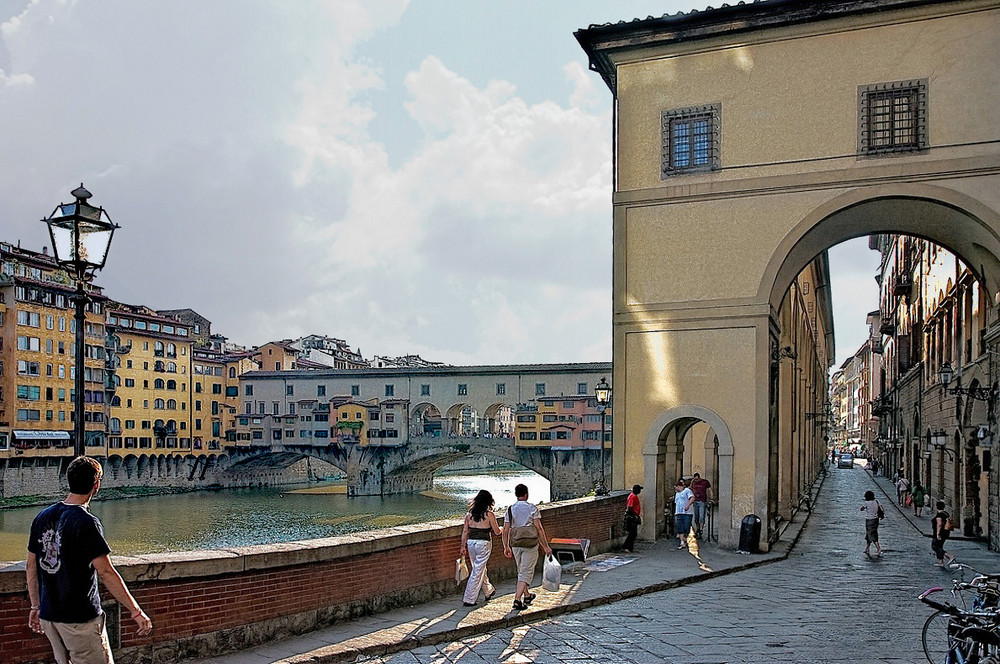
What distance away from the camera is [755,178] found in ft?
59.1

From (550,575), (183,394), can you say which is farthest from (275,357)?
(550,575)

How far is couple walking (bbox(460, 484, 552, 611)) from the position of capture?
10328mm

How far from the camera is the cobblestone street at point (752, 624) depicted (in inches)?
347

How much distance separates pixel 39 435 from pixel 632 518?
63293 millimetres

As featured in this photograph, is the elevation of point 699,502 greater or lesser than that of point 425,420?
greater

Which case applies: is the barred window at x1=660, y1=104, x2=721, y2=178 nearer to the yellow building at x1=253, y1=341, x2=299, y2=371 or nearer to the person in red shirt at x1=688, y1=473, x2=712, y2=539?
the person in red shirt at x1=688, y1=473, x2=712, y2=539

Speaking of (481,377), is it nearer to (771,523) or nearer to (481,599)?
(771,523)

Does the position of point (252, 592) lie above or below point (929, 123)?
below

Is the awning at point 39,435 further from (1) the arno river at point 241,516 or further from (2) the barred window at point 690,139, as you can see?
(2) the barred window at point 690,139

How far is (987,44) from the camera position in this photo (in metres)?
16.5

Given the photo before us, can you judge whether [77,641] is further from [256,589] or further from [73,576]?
[256,589]

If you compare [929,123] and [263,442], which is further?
[263,442]

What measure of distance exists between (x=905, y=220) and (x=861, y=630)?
34.5 feet

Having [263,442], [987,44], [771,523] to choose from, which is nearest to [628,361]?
[771,523]
